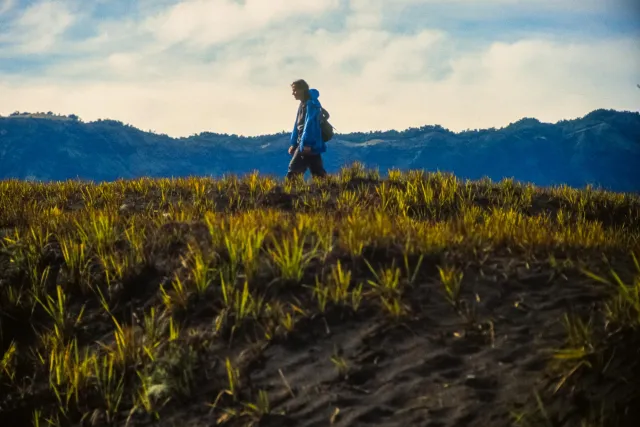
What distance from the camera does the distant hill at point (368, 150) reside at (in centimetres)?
10650

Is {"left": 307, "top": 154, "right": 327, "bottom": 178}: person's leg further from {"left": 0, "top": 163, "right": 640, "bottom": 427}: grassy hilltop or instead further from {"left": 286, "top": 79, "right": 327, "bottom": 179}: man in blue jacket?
{"left": 0, "top": 163, "right": 640, "bottom": 427}: grassy hilltop

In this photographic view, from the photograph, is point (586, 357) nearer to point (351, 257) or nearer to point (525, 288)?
point (525, 288)

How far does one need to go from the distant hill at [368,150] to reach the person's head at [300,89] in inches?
3828

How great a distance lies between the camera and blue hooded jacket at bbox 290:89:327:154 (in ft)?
36.1

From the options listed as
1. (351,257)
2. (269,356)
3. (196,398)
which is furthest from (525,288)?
(196,398)

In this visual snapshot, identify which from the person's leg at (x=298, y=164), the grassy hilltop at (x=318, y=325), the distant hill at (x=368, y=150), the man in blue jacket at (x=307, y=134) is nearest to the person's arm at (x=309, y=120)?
the man in blue jacket at (x=307, y=134)

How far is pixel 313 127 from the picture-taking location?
1105 centimetres

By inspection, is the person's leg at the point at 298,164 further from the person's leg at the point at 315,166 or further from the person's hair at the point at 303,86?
the person's hair at the point at 303,86

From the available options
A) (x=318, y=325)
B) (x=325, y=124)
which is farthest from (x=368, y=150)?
(x=318, y=325)

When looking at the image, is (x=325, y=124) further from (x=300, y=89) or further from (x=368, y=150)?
(x=368, y=150)

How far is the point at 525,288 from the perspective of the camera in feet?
14.2

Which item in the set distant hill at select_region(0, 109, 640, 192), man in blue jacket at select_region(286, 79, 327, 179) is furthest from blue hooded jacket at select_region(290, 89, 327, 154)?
distant hill at select_region(0, 109, 640, 192)

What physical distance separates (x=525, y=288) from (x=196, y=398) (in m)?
2.37

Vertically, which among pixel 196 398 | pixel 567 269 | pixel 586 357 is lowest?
pixel 196 398
